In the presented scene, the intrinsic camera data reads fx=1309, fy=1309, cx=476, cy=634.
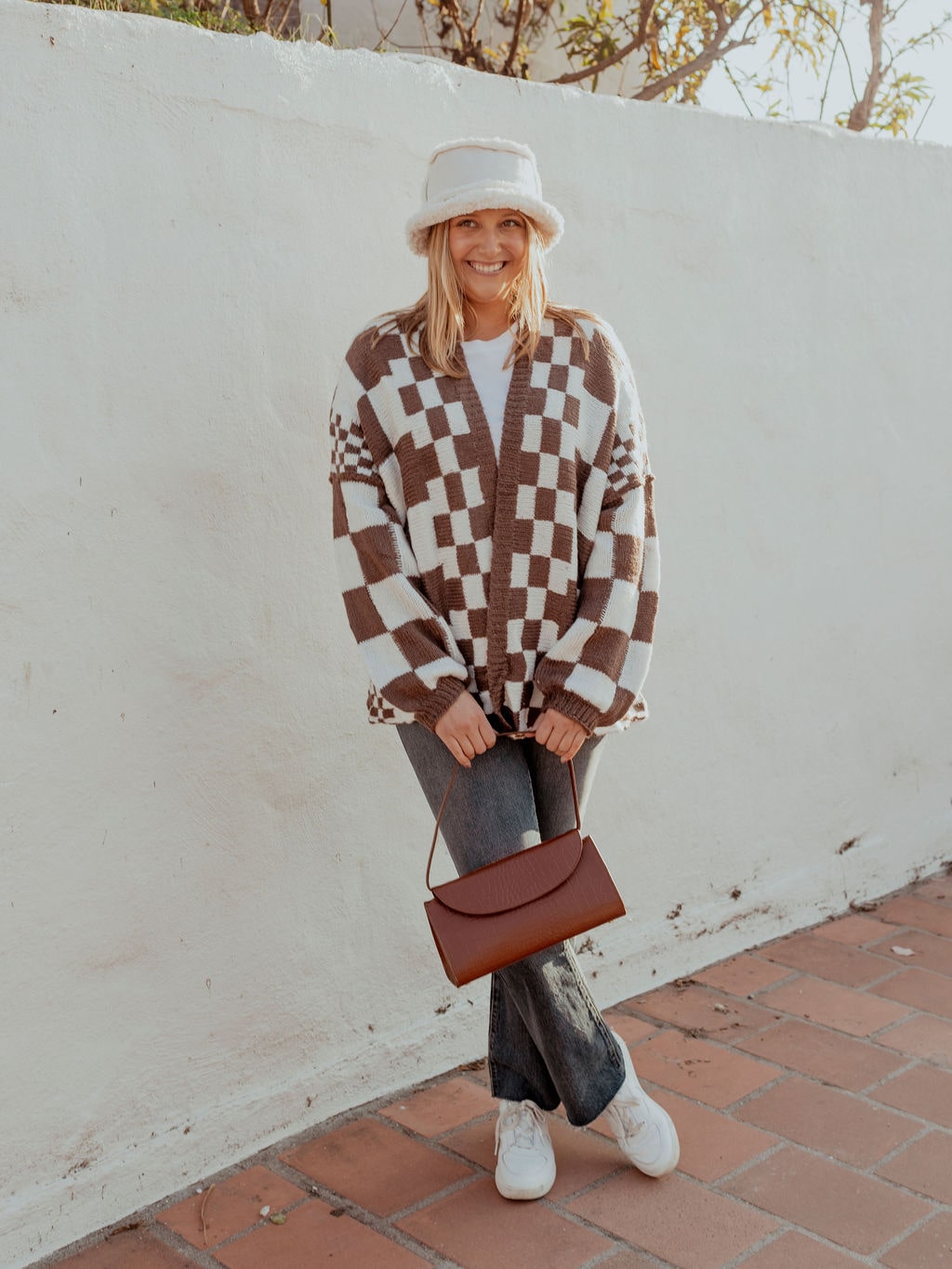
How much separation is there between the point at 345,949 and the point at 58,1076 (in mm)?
639

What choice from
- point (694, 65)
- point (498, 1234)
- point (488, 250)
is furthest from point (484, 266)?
point (694, 65)

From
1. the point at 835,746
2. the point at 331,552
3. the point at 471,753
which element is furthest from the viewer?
the point at 835,746

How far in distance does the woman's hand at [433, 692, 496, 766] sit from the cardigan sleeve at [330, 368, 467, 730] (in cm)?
1

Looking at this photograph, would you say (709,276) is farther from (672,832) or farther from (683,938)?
(683,938)

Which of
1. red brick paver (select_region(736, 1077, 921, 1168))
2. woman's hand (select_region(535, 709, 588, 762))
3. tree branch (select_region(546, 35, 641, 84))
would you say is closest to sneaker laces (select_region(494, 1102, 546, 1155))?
red brick paver (select_region(736, 1077, 921, 1168))

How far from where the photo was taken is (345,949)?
8.93 ft

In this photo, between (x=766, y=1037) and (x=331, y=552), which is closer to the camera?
(x=331, y=552)

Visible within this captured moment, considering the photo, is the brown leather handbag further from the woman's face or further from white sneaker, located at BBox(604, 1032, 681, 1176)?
the woman's face

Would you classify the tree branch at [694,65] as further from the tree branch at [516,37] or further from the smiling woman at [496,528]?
the smiling woman at [496,528]

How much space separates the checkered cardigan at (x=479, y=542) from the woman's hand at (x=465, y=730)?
26 millimetres

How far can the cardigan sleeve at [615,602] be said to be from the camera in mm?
2201

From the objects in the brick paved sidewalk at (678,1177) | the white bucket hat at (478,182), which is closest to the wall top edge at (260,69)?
the white bucket hat at (478,182)

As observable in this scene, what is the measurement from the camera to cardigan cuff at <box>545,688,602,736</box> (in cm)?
218

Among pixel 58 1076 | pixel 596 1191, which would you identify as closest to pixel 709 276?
pixel 596 1191
